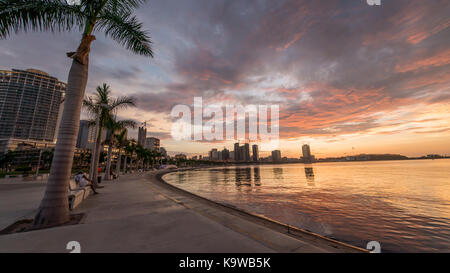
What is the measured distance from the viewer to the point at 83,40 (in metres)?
6.58

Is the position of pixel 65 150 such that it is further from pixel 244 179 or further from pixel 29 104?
pixel 29 104

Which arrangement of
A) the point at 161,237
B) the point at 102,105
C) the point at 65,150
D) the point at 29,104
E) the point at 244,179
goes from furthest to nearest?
the point at 29,104, the point at 244,179, the point at 102,105, the point at 65,150, the point at 161,237

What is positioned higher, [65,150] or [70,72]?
[70,72]

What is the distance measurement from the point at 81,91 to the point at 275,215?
10.5 m

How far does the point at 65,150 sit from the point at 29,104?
212 metres

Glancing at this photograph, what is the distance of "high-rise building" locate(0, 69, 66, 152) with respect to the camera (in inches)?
5536

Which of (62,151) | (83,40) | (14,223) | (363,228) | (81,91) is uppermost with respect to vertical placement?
(83,40)

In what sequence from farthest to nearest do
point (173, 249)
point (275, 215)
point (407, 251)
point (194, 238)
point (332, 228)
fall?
point (275, 215) < point (332, 228) < point (407, 251) < point (194, 238) < point (173, 249)

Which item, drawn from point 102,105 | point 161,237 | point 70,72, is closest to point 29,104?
point 102,105

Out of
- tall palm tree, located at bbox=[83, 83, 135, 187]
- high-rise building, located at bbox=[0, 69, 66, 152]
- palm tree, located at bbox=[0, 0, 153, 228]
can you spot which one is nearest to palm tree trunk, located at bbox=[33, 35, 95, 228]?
palm tree, located at bbox=[0, 0, 153, 228]

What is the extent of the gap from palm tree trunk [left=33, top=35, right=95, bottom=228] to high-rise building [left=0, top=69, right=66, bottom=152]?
183 m

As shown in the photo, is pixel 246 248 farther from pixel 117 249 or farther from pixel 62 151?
pixel 62 151

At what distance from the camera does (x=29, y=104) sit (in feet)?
478
